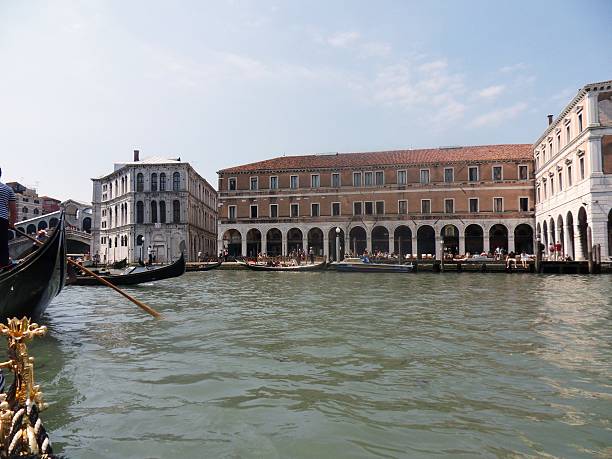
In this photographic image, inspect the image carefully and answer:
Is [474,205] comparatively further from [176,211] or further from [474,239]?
[176,211]

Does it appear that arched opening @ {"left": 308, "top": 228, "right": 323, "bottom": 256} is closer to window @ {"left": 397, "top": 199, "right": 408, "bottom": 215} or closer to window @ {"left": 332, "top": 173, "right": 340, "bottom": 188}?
window @ {"left": 332, "top": 173, "right": 340, "bottom": 188}

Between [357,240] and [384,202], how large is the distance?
11.3 feet

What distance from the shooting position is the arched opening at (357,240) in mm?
33031

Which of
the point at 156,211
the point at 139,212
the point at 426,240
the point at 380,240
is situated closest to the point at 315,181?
the point at 380,240

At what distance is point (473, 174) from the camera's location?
30875 mm

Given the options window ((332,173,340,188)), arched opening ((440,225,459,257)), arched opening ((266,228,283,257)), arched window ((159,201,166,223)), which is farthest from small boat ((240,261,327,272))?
arched window ((159,201,166,223))

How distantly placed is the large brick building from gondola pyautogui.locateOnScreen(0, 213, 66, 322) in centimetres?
2636

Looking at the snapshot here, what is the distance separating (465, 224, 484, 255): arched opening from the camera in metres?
31.2

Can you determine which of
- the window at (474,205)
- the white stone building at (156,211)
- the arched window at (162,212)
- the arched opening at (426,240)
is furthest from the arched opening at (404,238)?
the arched window at (162,212)

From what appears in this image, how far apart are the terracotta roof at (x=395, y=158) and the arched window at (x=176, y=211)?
5.46m

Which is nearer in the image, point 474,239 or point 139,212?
point 474,239

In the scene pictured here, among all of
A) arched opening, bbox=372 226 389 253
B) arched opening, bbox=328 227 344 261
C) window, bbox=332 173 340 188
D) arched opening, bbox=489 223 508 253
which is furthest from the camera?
arched opening, bbox=328 227 344 261

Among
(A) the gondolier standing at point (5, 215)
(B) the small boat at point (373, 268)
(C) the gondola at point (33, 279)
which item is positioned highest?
(A) the gondolier standing at point (5, 215)

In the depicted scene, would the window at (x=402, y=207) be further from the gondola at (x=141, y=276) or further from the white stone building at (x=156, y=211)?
the gondola at (x=141, y=276)
